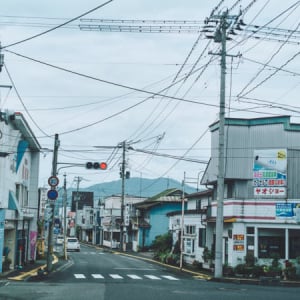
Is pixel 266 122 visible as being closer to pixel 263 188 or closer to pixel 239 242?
pixel 263 188

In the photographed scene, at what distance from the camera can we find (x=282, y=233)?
106 feet

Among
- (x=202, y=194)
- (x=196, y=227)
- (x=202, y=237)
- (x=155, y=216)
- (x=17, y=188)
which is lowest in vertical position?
(x=202, y=237)

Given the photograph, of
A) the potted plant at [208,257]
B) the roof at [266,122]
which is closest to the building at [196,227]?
the potted plant at [208,257]

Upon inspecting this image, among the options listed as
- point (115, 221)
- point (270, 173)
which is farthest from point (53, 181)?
point (115, 221)

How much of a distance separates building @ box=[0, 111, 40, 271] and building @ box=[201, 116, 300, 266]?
12.8 m

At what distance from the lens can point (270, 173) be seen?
32.6 m

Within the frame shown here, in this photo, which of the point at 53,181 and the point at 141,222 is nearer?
the point at 53,181

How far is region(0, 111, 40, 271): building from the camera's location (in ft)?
91.0

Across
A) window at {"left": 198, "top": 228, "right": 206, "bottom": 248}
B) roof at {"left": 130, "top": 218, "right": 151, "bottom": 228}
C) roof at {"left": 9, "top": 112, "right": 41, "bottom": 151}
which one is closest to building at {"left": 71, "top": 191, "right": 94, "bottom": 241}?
roof at {"left": 130, "top": 218, "right": 151, "bottom": 228}

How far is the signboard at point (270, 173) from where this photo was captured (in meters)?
32.4

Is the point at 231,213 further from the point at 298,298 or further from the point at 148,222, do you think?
the point at 148,222

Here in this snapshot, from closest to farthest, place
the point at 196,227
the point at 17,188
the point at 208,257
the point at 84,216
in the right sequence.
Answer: the point at 17,188, the point at 208,257, the point at 196,227, the point at 84,216

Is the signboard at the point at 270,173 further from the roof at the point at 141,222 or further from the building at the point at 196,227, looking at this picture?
the roof at the point at 141,222

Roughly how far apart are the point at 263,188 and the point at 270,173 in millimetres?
1004
